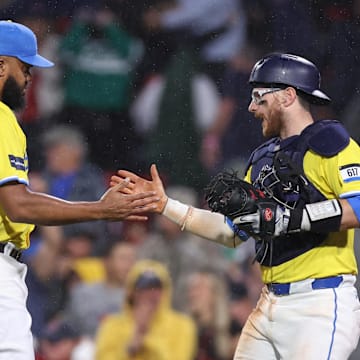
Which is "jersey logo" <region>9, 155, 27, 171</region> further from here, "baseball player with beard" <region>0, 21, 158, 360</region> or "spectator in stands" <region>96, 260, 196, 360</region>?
"spectator in stands" <region>96, 260, 196, 360</region>

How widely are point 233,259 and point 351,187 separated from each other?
254cm

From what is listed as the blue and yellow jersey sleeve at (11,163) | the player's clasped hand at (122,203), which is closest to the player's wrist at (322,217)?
the player's clasped hand at (122,203)

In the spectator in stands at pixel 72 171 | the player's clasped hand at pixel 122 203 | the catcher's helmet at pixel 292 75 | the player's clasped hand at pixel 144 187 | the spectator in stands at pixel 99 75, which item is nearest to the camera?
the player's clasped hand at pixel 122 203

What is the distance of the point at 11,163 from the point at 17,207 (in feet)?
0.53

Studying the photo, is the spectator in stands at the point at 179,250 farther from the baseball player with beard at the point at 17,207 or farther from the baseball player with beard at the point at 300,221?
the baseball player with beard at the point at 17,207

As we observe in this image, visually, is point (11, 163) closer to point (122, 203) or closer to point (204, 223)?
point (122, 203)

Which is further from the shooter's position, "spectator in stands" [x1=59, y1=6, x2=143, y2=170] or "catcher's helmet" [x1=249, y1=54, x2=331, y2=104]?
"spectator in stands" [x1=59, y1=6, x2=143, y2=170]

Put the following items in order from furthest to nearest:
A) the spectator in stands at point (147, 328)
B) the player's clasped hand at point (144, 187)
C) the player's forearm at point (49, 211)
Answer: the spectator in stands at point (147, 328), the player's clasped hand at point (144, 187), the player's forearm at point (49, 211)

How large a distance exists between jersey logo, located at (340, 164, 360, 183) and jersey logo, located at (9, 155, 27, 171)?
1214mm

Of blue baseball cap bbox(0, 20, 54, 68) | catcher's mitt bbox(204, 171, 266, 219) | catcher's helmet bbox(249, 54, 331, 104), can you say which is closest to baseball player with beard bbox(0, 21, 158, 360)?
blue baseball cap bbox(0, 20, 54, 68)

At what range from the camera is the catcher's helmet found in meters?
3.92

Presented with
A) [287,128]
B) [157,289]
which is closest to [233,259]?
[157,289]

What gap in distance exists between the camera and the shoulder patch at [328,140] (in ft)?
12.1

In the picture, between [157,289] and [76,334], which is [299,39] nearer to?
[157,289]
